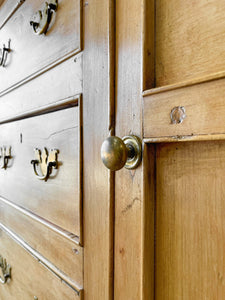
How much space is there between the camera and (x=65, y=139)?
45cm

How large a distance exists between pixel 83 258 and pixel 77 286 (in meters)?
0.05

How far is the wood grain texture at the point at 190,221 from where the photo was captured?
0.24m

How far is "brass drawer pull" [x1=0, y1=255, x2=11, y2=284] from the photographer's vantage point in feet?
2.24

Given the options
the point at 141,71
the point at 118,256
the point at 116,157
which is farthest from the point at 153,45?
the point at 118,256

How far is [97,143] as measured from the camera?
374mm

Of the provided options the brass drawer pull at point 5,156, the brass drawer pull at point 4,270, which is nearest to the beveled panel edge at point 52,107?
the brass drawer pull at point 5,156

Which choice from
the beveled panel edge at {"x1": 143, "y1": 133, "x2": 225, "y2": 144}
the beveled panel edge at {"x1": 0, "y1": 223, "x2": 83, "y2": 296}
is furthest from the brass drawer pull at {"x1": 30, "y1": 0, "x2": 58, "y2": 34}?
the beveled panel edge at {"x1": 0, "y1": 223, "x2": 83, "y2": 296}

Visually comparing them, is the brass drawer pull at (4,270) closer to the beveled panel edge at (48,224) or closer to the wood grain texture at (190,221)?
the beveled panel edge at (48,224)

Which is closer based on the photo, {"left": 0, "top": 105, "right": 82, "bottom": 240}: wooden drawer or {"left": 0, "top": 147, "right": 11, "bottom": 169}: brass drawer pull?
{"left": 0, "top": 105, "right": 82, "bottom": 240}: wooden drawer

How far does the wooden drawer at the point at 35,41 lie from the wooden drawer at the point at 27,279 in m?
0.41

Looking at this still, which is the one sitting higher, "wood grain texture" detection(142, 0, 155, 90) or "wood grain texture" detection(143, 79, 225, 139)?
"wood grain texture" detection(142, 0, 155, 90)

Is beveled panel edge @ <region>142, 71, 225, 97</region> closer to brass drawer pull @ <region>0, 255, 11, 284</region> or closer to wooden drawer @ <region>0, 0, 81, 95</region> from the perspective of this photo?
wooden drawer @ <region>0, 0, 81, 95</region>

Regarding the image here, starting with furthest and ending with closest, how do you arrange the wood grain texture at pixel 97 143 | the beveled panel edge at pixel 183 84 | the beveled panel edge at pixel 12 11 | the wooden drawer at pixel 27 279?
the beveled panel edge at pixel 12 11 → the wooden drawer at pixel 27 279 → the wood grain texture at pixel 97 143 → the beveled panel edge at pixel 183 84

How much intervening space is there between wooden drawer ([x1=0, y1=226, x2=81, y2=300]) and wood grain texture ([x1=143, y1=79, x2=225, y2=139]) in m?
0.31
